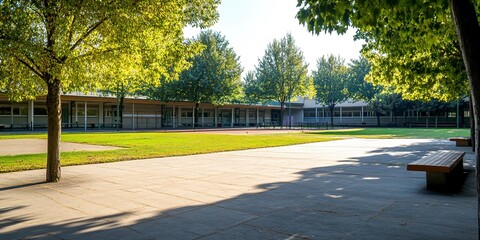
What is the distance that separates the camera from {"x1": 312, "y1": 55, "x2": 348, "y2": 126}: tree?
64438 mm

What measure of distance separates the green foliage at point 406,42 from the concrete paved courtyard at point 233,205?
2.60 meters

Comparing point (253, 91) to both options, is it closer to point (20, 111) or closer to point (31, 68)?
point (20, 111)

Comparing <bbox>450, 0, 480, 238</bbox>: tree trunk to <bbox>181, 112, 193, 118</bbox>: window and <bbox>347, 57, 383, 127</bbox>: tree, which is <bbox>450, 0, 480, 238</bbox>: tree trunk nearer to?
<bbox>181, 112, 193, 118</bbox>: window

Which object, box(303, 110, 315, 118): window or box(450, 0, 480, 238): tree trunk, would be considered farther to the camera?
box(303, 110, 315, 118): window

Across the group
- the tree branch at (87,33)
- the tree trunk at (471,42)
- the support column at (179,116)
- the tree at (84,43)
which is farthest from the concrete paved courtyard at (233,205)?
the support column at (179,116)

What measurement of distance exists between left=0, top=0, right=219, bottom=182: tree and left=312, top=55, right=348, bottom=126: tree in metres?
57.4

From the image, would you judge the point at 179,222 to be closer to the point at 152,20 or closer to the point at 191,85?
the point at 152,20

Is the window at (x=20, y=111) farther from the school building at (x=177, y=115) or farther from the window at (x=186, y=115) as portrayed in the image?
the window at (x=186, y=115)

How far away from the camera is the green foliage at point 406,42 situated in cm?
Answer: 446

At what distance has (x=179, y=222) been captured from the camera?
16.4ft

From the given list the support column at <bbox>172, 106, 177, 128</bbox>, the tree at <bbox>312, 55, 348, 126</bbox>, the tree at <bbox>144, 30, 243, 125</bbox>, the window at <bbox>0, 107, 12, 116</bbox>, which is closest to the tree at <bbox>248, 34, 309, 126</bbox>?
the tree at <bbox>312, 55, 348, 126</bbox>

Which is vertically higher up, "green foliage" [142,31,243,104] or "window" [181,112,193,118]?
"green foliage" [142,31,243,104]

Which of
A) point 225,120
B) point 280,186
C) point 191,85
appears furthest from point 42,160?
point 225,120

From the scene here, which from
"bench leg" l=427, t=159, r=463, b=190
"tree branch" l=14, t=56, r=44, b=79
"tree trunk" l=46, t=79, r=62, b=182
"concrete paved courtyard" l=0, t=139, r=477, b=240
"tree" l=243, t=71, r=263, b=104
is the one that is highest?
"tree" l=243, t=71, r=263, b=104
